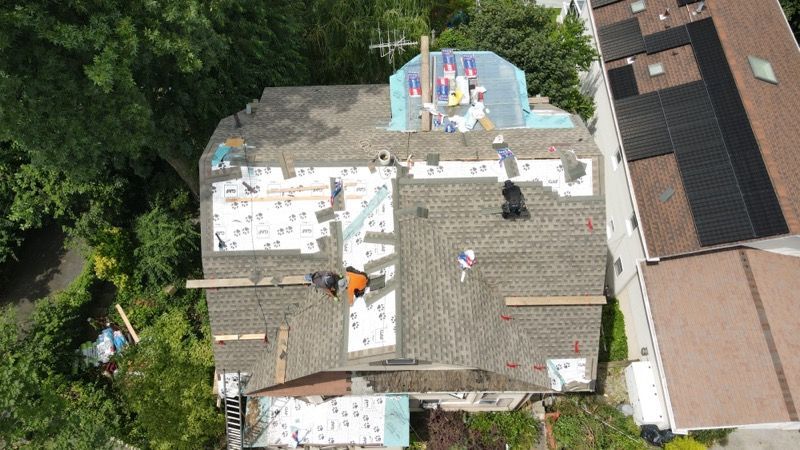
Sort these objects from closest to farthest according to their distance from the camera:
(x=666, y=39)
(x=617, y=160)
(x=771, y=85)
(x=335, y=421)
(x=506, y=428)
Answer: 1. (x=335, y=421)
2. (x=506, y=428)
3. (x=771, y=85)
4. (x=617, y=160)
5. (x=666, y=39)

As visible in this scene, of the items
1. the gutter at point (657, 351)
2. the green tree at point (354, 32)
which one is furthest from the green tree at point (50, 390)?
Answer: the gutter at point (657, 351)

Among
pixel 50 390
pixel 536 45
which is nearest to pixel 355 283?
pixel 50 390

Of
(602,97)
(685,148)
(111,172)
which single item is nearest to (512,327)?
(685,148)

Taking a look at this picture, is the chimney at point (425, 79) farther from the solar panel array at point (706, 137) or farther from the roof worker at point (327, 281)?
the solar panel array at point (706, 137)

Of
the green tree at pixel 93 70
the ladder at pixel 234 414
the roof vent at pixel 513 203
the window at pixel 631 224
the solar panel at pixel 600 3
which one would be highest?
the solar panel at pixel 600 3

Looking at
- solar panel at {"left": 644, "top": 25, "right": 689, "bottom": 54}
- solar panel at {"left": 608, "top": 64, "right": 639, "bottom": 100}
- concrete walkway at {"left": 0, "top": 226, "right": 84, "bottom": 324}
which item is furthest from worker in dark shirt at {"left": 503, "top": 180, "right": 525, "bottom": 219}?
concrete walkway at {"left": 0, "top": 226, "right": 84, "bottom": 324}

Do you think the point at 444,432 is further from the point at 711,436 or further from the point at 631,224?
the point at 631,224
